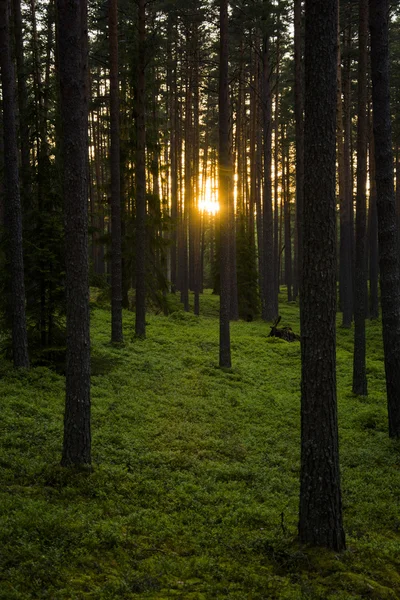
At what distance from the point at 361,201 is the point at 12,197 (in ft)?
28.9

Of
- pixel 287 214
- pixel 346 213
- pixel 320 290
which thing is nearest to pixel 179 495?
pixel 320 290

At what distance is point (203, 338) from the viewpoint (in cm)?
2167

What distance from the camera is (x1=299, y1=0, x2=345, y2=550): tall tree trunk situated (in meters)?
5.88

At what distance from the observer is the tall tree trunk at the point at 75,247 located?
761cm

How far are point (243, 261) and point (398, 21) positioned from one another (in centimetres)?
1715

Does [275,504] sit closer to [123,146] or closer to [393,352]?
[393,352]

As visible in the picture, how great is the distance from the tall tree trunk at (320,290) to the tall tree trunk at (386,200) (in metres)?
5.14

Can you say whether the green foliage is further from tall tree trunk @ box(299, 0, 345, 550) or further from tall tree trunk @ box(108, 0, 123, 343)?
tall tree trunk @ box(299, 0, 345, 550)

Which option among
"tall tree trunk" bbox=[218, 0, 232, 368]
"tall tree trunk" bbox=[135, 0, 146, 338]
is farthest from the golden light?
"tall tree trunk" bbox=[218, 0, 232, 368]

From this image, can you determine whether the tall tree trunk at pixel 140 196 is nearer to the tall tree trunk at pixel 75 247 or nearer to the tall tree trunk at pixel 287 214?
the tall tree trunk at pixel 75 247

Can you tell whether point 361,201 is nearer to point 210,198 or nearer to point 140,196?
point 140,196

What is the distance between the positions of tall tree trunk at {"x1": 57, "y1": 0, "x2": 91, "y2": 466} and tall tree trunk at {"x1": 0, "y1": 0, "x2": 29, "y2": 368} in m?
4.44

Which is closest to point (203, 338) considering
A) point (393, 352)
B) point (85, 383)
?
point (393, 352)

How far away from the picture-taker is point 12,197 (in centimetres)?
1177
